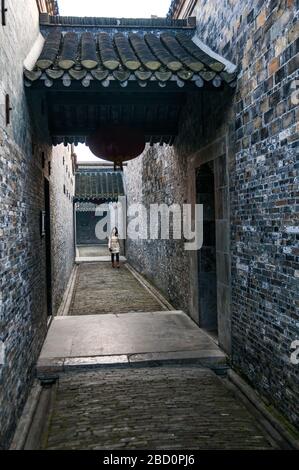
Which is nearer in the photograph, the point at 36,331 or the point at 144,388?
the point at 144,388

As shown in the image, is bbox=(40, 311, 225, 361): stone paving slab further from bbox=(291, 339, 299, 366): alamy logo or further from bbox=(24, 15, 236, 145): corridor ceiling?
bbox=(24, 15, 236, 145): corridor ceiling

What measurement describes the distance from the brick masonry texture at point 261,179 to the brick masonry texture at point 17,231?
2.42 meters

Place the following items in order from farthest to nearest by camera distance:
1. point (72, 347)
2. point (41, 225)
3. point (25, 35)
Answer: point (41, 225) → point (72, 347) → point (25, 35)

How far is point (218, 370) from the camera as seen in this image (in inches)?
203

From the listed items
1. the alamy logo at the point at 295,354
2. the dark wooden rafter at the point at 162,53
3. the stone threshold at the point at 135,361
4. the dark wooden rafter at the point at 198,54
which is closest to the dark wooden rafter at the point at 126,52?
the dark wooden rafter at the point at 162,53

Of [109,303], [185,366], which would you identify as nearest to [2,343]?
[185,366]

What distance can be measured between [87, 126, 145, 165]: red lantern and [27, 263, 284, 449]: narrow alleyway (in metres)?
2.71

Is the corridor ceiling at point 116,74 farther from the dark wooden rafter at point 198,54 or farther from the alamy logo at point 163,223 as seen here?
the alamy logo at point 163,223

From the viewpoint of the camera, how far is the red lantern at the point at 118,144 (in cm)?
609

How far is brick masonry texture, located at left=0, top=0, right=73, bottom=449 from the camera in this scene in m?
3.47

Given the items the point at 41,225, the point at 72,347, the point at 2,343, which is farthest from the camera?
the point at 41,225

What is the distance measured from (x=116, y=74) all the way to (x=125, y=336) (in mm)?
3735

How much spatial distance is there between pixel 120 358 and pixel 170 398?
3.97 feet

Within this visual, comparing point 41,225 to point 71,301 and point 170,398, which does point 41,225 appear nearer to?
point 170,398
